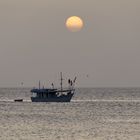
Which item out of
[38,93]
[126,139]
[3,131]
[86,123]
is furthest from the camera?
[38,93]

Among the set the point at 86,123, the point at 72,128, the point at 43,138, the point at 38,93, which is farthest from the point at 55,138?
the point at 38,93

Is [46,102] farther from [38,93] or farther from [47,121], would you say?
[47,121]

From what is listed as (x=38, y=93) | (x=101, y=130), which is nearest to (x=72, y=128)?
(x=101, y=130)

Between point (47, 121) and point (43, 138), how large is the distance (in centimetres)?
3044

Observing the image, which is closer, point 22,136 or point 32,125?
point 22,136

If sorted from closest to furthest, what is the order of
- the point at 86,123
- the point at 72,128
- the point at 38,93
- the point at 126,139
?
the point at 126,139, the point at 72,128, the point at 86,123, the point at 38,93

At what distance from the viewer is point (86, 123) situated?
11319 centimetres

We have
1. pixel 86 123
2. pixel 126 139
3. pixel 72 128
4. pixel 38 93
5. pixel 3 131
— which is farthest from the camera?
pixel 38 93

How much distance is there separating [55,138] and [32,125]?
1989 centimetres

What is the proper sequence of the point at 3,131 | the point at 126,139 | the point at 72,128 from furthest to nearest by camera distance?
1. the point at 72,128
2. the point at 3,131
3. the point at 126,139

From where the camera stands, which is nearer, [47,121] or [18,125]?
[18,125]

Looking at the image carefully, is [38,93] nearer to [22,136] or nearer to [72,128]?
[72,128]

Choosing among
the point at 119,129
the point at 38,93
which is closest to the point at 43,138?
the point at 119,129

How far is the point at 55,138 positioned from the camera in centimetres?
8744
